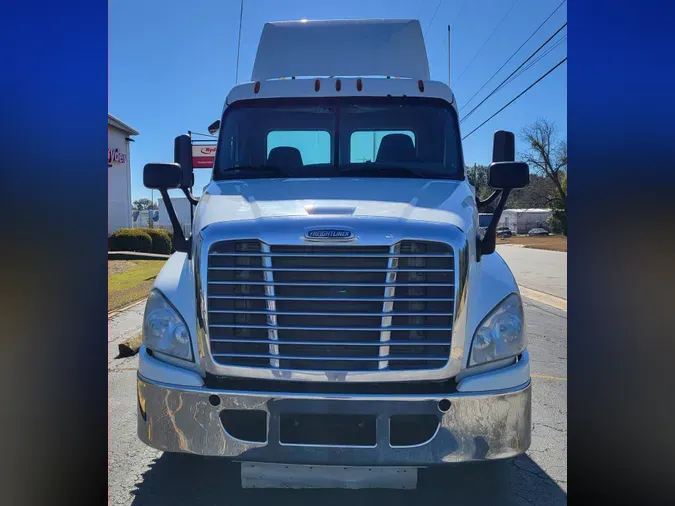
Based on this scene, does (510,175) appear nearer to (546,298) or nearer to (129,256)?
(546,298)

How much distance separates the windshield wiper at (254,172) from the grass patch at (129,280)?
6616 millimetres

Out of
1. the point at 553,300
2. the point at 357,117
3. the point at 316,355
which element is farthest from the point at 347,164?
the point at 553,300

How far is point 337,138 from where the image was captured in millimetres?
4039

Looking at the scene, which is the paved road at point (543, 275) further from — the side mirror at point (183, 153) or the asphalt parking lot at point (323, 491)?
the side mirror at point (183, 153)

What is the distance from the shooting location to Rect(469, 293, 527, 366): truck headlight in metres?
2.74

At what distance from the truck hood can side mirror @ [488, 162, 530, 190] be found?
8.5 inches

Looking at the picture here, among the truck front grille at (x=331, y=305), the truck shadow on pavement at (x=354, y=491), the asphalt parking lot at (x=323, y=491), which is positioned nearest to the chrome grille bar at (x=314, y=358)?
the truck front grille at (x=331, y=305)

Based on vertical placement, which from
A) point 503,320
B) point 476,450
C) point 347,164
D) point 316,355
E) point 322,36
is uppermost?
point 322,36

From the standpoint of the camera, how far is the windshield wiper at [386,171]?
149 inches

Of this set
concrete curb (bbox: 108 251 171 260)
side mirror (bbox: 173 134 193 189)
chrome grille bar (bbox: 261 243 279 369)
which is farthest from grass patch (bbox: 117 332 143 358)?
concrete curb (bbox: 108 251 171 260)

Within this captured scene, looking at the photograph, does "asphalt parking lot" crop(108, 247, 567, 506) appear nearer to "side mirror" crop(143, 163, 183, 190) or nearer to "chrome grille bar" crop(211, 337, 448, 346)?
"chrome grille bar" crop(211, 337, 448, 346)

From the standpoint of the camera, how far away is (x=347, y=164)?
12.8 ft

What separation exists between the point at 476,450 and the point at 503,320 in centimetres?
71
